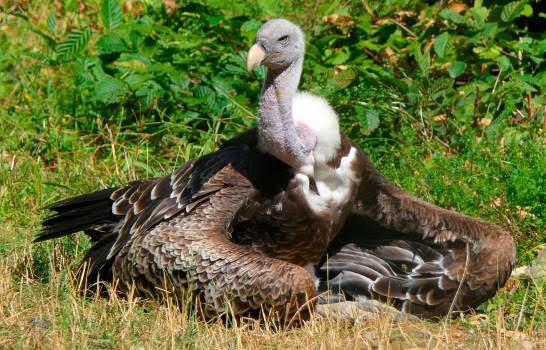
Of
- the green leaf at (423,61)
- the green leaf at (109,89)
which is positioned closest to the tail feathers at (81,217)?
the green leaf at (109,89)

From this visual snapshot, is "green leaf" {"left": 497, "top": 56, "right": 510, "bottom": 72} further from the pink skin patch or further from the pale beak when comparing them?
the pale beak

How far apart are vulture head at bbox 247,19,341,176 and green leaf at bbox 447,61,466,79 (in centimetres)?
196

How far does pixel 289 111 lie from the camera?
21.8 ft

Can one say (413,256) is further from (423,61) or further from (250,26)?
(250,26)

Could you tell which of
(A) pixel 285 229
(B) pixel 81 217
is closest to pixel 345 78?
(A) pixel 285 229

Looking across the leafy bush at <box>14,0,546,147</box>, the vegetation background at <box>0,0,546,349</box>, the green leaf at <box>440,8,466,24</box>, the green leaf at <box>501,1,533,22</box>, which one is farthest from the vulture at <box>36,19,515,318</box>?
the green leaf at <box>501,1,533,22</box>

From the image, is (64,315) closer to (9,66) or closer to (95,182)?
(95,182)

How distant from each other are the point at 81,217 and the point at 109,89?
1536 mm

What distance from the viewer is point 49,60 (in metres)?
9.29

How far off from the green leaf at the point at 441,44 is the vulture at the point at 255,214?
1.69 metres

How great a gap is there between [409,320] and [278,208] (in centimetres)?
94

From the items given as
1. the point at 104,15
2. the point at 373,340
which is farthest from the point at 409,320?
the point at 104,15

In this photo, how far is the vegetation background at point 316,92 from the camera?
7762 millimetres

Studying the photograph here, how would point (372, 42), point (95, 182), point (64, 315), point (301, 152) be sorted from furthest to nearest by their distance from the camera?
point (372, 42) → point (95, 182) → point (301, 152) → point (64, 315)
